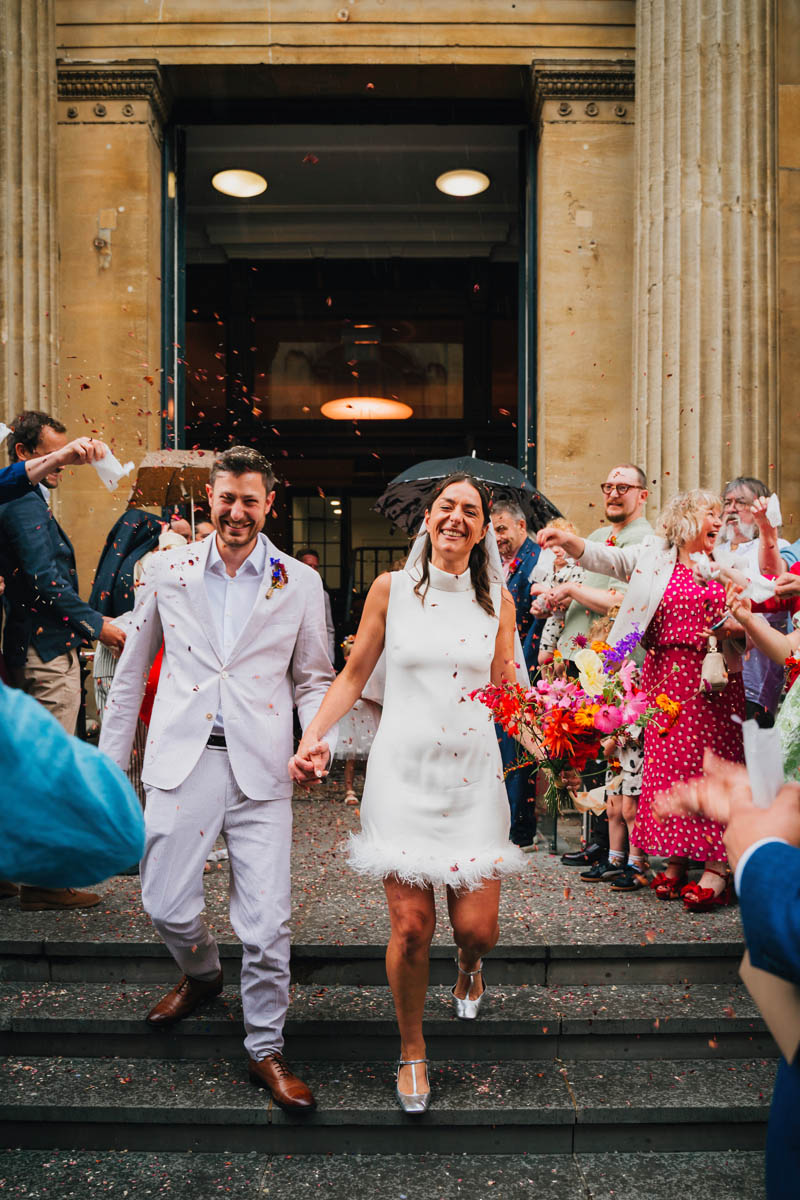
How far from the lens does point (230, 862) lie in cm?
379

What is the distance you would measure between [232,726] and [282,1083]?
1.29 meters

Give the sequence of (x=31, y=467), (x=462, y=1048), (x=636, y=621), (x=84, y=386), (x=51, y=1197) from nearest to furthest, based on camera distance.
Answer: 1. (x=51, y=1197)
2. (x=462, y=1048)
3. (x=31, y=467)
4. (x=636, y=621)
5. (x=84, y=386)

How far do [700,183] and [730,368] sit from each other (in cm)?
148

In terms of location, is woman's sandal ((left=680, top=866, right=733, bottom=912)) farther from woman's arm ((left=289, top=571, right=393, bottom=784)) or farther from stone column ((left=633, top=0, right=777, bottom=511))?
stone column ((left=633, top=0, right=777, bottom=511))

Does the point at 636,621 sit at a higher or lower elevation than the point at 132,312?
lower

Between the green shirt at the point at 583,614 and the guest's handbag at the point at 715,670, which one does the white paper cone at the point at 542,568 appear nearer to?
the green shirt at the point at 583,614

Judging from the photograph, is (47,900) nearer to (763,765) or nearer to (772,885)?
(763,765)

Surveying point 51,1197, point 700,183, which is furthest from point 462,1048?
point 700,183

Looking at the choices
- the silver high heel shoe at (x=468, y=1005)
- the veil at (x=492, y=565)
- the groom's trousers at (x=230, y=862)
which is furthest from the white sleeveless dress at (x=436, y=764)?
the silver high heel shoe at (x=468, y=1005)

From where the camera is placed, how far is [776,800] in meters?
1.55

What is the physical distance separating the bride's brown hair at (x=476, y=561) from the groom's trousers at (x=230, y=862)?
105cm

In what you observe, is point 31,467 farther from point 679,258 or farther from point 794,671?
point 679,258

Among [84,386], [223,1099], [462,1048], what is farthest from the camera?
[84,386]

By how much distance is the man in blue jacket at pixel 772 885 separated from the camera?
54.5 inches
